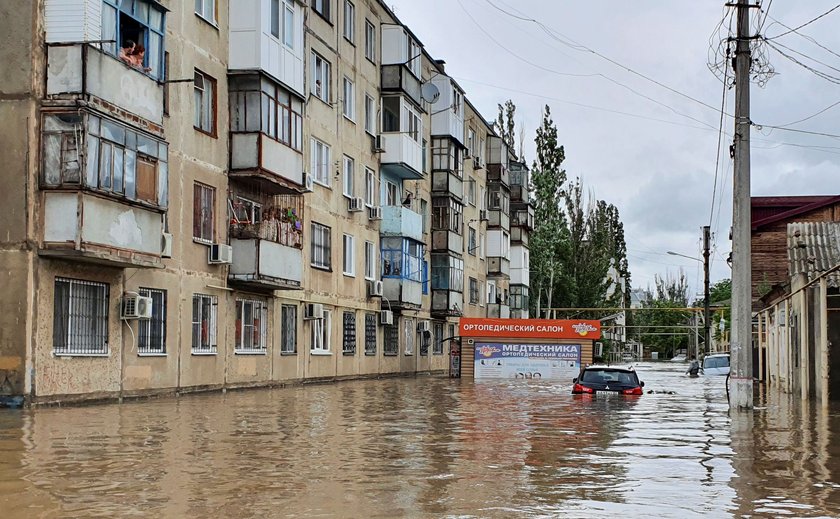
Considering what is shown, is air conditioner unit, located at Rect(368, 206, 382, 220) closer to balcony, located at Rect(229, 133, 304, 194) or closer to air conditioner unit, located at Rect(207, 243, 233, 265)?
balcony, located at Rect(229, 133, 304, 194)

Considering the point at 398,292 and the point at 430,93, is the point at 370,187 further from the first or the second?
the point at 430,93

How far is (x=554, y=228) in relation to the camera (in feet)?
270

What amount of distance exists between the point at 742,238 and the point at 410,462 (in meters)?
12.7

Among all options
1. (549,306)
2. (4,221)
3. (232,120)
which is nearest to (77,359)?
(4,221)

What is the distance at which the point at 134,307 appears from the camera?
24328 mm

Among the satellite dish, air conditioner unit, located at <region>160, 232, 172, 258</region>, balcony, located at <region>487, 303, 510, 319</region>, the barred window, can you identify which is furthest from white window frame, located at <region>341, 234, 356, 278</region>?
balcony, located at <region>487, 303, 510, 319</region>

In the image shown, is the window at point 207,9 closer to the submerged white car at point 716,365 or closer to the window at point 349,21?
the window at point 349,21

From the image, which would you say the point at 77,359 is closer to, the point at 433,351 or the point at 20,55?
the point at 20,55

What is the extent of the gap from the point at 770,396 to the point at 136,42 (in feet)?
65.5

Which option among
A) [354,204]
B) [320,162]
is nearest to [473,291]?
[354,204]

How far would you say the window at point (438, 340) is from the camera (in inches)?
2208

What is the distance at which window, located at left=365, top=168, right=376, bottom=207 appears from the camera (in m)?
43.6

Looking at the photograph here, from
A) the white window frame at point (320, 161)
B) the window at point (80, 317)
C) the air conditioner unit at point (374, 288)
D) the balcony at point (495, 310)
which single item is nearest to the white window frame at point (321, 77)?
the white window frame at point (320, 161)

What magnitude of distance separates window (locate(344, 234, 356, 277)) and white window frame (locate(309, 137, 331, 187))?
10.4ft
